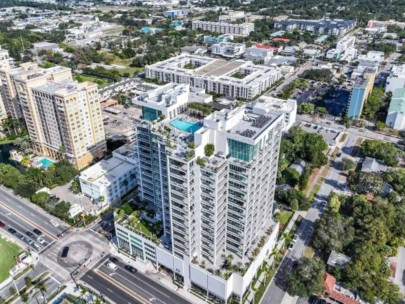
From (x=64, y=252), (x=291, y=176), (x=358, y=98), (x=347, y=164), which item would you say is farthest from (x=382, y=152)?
(x=64, y=252)

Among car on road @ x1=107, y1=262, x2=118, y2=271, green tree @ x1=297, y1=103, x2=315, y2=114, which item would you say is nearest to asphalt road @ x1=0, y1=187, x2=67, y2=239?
car on road @ x1=107, y1=262, x2=118, y2=271

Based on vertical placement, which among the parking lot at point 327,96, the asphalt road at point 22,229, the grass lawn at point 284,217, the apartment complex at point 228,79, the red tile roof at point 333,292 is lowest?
the asphalt road at point 22,229

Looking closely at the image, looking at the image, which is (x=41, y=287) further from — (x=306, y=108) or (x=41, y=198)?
(x=306, y=108)

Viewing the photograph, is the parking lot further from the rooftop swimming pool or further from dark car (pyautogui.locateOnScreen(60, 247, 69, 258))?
dark car (pyautogui.locateOnScreen(60, 247, 69, 258))

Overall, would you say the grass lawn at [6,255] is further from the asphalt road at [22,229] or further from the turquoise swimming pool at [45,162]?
the turquoise swimming pool at [45,162]

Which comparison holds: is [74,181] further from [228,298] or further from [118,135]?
[228,298]

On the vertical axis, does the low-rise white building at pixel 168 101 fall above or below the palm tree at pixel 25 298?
above

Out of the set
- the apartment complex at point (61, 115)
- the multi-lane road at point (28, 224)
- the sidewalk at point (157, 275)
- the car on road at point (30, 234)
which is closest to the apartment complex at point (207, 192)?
the sidewalk at point (157, 275)
